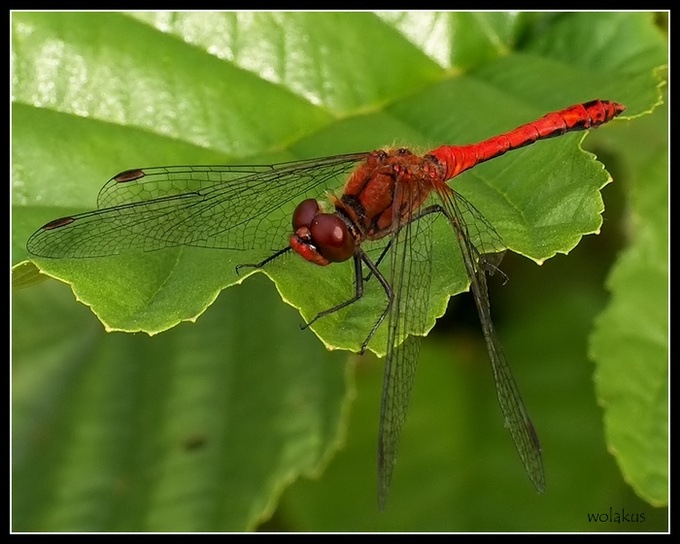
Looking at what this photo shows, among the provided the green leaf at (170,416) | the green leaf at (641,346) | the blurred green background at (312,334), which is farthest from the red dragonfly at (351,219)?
the green leaf at (170,416)

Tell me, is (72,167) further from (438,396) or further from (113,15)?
(438,396)

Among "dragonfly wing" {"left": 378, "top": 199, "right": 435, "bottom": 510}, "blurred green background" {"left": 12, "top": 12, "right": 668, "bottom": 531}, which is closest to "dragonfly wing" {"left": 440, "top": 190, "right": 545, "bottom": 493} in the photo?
"dragonfly wing" {"left": 378, "top": 199, "right": 435, "bottom": 510}

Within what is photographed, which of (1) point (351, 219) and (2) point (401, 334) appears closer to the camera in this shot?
(2) point (401, 334)

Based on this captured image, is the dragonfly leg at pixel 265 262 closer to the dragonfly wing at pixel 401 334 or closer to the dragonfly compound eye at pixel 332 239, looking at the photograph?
the dragonfly compound eye at pixel 332 239

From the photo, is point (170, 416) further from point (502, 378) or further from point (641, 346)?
point (641, 346)

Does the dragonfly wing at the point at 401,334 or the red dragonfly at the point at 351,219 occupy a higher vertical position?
the red dragonfly at the point at 351,219

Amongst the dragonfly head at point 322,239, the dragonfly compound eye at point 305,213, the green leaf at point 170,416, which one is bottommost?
the green leaf at point 170,416

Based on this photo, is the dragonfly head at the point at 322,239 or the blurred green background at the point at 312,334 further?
the blurred green background at the point at 312,334

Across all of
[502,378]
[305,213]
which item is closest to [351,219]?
[305,213]

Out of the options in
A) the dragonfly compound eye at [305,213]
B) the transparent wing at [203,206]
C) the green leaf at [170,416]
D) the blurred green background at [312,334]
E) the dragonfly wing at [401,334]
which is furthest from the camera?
the green leaf at [170,416]
